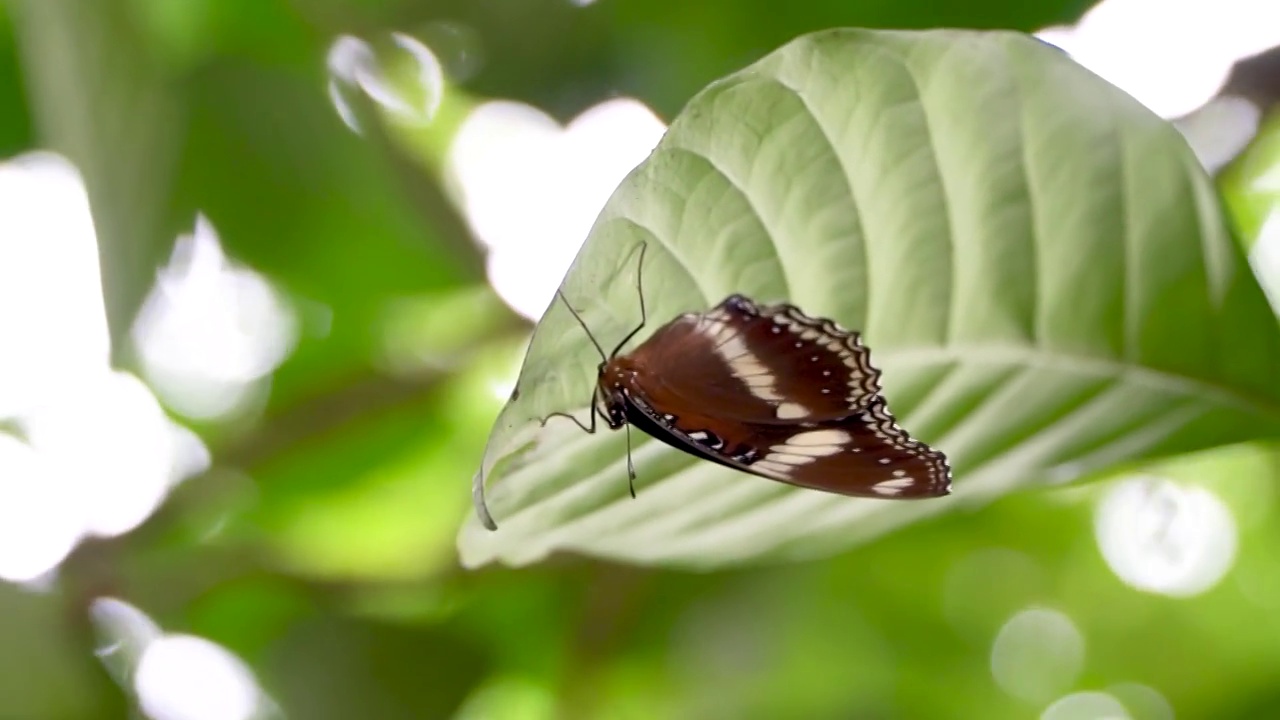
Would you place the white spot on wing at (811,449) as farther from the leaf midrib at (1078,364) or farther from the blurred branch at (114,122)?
the blurred branch at (114,122)

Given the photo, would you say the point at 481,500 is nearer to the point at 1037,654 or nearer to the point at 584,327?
the point at 584,327

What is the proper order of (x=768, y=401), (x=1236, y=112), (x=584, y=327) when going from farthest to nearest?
1. (x=1236, y=112)
2. (x=768, y=401)
3. (x=584, y=327)

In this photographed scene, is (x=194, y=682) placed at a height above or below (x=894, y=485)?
below

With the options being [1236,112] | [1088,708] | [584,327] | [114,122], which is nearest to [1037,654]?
[1088,708]

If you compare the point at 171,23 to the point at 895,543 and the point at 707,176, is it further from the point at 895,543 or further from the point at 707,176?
the point at 895,543

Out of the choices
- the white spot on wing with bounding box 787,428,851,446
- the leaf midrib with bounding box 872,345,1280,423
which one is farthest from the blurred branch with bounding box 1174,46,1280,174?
the white spot on wing with bounding box 787,428,851,446

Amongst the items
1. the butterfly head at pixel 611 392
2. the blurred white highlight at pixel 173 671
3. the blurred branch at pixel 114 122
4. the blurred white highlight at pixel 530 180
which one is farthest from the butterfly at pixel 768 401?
the blurred white highlight at pixel 173 671
